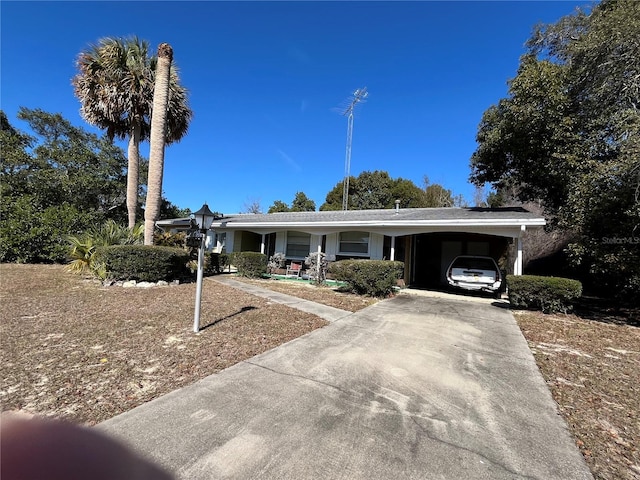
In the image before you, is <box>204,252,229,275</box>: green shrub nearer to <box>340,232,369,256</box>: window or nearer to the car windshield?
<box>340,232,369,256</box>: window

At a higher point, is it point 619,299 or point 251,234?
point 251,234

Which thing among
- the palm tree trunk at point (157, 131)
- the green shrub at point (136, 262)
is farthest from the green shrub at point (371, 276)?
the palm tree trunk at point (157, 131)

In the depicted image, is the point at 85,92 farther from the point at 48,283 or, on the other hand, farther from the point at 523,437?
the point at 523,437

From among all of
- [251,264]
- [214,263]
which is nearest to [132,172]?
[214,263]

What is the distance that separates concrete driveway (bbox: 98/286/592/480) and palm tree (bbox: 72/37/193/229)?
13.5 meters

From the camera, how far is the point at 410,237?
14312 millimetres

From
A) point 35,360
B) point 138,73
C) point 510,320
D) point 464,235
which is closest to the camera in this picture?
point 35,360

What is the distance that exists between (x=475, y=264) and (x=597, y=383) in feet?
25.5

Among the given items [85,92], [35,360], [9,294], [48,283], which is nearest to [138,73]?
[85,92]

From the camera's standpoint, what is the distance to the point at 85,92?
45.1ft

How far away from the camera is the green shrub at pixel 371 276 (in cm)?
1009

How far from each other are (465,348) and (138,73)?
15433 millimetres

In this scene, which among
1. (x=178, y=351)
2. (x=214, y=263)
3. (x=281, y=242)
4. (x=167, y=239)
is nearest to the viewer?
(x=178, y=351)

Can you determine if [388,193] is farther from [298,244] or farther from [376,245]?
[376,245]
